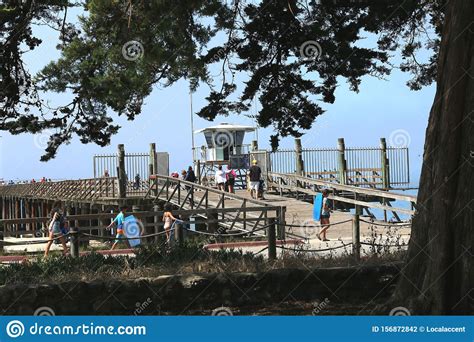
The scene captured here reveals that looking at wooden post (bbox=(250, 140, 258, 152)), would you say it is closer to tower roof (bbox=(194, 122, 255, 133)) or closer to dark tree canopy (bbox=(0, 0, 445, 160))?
tower roof (bbox=(194, 122, 255, 133))

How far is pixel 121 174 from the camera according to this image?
3052 cm

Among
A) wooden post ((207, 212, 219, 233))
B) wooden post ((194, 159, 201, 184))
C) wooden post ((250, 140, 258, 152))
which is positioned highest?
wooden post ((250, 140, 258, 152))

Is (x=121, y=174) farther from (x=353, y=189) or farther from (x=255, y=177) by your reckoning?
(x=353, y=189)

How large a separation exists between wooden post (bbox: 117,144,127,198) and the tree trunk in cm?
2316

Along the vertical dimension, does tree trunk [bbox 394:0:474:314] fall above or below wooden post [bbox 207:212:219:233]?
above

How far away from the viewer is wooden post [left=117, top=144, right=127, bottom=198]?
3045 cm

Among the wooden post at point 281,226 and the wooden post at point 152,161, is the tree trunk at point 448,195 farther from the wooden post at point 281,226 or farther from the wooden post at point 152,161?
the wooden post at point 152,161

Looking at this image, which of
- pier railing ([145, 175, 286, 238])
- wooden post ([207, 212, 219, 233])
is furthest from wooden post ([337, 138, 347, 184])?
wooden post ([207, 212, 219, 233])

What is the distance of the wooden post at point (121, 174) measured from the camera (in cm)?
3045

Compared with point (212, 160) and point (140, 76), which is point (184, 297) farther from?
point (212, 160)

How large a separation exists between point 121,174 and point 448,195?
23810 millimetres

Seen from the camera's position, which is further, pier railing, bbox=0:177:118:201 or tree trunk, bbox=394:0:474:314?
pier railing, bbox=0:177:118:201

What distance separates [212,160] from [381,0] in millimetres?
26752

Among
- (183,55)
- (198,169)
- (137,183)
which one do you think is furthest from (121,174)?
(183,55)
